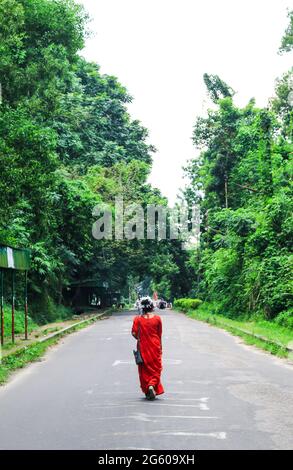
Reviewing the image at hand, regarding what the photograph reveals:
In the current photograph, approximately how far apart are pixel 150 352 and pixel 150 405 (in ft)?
3.56

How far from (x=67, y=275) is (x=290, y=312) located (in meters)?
20.6

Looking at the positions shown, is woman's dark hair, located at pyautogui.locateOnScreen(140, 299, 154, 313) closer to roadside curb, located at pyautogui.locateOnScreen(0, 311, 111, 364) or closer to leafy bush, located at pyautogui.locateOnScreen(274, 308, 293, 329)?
roadside curb, located at pyautogui.locateOnScreen(0, 311, 111, 364)

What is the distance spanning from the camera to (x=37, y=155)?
21812 mm

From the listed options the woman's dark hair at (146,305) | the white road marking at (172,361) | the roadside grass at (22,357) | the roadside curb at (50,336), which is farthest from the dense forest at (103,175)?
the woman's dark hair at (146,305)

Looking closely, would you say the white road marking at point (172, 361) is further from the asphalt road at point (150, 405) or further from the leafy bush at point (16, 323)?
the leafy bush at point (16, 323)

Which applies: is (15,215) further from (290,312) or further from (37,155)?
(290,312)

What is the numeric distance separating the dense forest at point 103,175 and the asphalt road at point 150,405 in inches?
277

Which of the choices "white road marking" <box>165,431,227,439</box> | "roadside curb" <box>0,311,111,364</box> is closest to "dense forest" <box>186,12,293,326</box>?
"roadside curb" <box>0,311,111,364</box>

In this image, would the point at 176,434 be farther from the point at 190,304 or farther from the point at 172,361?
the point at 190,304

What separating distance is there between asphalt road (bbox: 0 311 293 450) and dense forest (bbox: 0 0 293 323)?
277 inches

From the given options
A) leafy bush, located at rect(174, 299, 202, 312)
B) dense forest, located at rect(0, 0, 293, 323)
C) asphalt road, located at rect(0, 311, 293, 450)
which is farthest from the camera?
leafy bush, located at rect(174, 299, 202, 312)

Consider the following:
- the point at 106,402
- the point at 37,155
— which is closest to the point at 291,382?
the point at 106,402

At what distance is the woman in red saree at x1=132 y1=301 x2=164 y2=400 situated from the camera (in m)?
11.2

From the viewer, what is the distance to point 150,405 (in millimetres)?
10586
